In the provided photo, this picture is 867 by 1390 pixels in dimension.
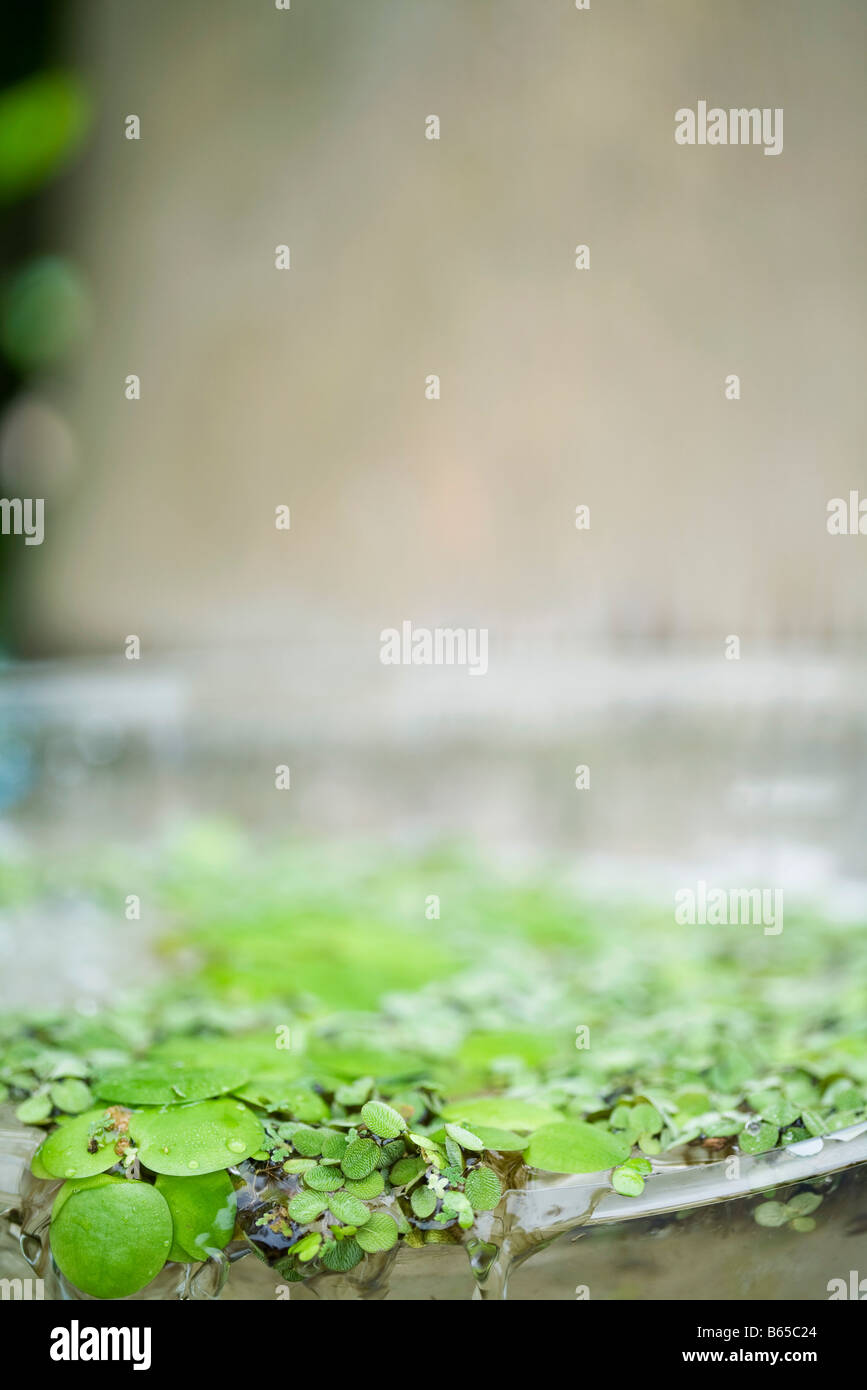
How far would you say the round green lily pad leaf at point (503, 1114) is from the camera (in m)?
0.62

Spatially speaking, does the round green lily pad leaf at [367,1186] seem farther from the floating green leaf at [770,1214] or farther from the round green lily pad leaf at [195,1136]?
the floating green leaf at [770,1214]

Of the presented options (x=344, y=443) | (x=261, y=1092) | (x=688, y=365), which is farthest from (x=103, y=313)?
(x=261, y=1092)

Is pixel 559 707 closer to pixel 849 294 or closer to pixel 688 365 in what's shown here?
pixel 688 365

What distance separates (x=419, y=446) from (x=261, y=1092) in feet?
5.54

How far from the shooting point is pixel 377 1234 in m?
0.55

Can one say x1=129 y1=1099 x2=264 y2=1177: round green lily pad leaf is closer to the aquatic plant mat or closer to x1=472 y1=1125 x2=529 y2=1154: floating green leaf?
the aquatic plant mat

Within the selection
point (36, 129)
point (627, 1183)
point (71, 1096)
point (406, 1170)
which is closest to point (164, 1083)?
point (71, 1096)

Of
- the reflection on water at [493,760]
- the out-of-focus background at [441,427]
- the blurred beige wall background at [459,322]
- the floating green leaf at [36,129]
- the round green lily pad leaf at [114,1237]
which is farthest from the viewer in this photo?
the floating green leaf at [36,129]

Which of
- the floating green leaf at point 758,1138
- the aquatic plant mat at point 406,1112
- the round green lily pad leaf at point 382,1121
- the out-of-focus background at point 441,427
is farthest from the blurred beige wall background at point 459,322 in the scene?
the round green lily pad leaf at point 382,1121

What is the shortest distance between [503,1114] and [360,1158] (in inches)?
4.2

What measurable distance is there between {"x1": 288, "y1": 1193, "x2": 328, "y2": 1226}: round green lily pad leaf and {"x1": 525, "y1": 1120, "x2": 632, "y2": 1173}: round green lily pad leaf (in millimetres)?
112

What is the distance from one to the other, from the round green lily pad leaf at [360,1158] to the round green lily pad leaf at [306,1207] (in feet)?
0.06

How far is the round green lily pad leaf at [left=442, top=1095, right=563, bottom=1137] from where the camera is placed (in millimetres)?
616

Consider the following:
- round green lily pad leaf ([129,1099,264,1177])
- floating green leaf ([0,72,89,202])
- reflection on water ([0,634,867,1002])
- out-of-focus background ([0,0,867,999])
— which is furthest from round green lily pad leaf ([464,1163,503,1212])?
floating green leaf ([0,72,89,202])
